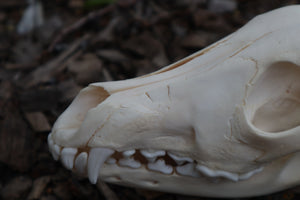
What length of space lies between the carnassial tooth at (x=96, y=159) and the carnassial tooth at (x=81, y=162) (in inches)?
0.9

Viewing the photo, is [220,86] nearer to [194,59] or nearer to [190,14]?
[194,59]

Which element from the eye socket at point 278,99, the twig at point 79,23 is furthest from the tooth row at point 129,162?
the twig at point 79,23

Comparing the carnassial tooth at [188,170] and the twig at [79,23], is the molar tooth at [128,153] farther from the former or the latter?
the twig at [79,23]

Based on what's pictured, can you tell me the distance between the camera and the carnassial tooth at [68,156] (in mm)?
1242

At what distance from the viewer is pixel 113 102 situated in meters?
1.21

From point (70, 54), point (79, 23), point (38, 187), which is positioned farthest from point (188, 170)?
point (79, 23)

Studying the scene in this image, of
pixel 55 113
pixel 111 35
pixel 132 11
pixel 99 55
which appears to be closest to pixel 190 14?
pixel 132 11

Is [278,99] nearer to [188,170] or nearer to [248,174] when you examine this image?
[248,174]

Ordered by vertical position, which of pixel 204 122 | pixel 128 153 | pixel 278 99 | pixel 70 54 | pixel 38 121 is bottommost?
pixel 38 121

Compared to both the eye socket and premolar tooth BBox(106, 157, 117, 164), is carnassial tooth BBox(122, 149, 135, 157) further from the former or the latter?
the eye socket

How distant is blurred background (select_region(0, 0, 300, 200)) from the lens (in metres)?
1.67

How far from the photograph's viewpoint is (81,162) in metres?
1.23

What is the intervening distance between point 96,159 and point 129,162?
140mm

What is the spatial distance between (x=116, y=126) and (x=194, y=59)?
0.45 metres
